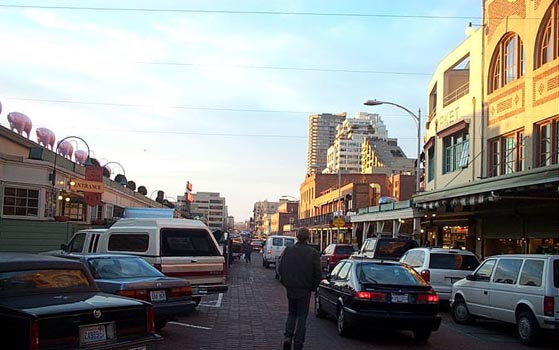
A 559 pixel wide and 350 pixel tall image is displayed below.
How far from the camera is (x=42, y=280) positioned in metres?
6.89

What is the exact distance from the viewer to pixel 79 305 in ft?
20.8

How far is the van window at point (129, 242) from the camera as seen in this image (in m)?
14.2

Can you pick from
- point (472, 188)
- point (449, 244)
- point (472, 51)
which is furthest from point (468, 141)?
point (472, 188)

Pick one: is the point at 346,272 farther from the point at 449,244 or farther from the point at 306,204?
the point at 306,204

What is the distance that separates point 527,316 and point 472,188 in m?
9.72

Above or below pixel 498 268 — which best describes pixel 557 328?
below

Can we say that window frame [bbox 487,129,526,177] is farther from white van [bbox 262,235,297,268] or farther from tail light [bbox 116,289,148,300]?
tail light [bbox 116,289,148,300]

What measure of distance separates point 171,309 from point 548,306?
6557 millimetres

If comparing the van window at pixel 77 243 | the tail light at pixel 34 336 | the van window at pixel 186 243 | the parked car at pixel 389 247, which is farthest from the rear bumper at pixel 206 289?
the tail light at pixel 34 336

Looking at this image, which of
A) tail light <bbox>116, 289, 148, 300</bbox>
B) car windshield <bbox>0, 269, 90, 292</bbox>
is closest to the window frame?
tail light <bbox>116, 289, 148, 300</bbox>

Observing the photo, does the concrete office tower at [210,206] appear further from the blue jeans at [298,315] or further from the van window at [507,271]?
the blue jeans at [298,315]

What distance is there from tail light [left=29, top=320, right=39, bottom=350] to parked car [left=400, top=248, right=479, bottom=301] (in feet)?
39.1

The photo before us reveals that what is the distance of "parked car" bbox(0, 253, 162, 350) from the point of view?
583cm

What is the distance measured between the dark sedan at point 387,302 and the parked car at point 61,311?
4938 mm
